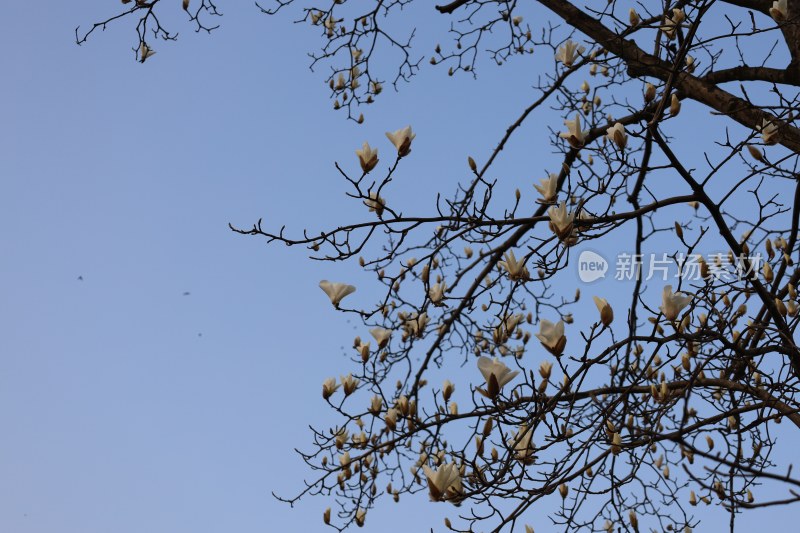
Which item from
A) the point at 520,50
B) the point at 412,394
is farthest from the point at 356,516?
the point at 520,50

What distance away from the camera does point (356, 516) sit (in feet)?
10.8

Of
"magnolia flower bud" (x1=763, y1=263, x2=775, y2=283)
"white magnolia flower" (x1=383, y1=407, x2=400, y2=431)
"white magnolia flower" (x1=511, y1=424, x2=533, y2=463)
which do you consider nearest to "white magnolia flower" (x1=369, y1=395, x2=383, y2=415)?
"white magnolia flower" (x1=383, y1=407, x2=400, y2=431)

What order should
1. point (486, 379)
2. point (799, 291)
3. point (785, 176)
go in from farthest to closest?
point (799, 291) → point (785, 176) → point (486, 379)

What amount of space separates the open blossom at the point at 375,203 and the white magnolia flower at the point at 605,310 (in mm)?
676

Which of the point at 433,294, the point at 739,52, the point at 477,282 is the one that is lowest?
the point at 433,294

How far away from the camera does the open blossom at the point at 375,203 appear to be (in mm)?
2221

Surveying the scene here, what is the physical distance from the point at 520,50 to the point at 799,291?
2136mm

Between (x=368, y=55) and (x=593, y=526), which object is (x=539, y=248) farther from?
(x=368, y=55)

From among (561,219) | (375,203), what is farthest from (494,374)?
(375,203)

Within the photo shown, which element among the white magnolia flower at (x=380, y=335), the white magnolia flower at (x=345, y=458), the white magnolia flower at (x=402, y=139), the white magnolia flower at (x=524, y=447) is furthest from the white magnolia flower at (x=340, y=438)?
the white magnolia flower at (x=402, y=139)

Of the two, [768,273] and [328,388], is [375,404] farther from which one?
[768,273]

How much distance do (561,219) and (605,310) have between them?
0.27 m

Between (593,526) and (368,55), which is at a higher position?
(368,55)

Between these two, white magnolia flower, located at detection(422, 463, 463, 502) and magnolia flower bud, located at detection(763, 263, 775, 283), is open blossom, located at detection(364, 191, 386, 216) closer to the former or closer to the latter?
white magnolia flower, located at detection(422, 463, 463, 502)
